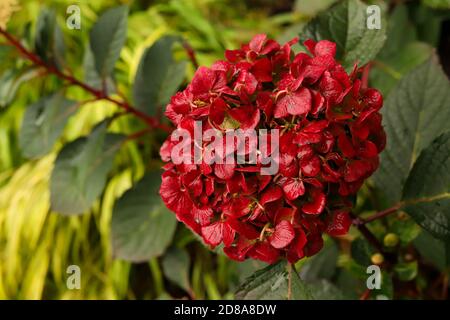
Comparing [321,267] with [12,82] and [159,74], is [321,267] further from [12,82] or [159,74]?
[12,82]

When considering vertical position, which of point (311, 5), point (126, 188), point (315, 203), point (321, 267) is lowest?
point (126, 188)

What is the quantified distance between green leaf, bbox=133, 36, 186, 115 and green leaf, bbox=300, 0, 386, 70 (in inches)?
12.6

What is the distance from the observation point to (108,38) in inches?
41.4

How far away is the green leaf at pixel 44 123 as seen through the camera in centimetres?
109

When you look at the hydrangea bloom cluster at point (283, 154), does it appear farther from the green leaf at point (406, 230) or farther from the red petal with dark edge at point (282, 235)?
the green leaf at point (406, 230)

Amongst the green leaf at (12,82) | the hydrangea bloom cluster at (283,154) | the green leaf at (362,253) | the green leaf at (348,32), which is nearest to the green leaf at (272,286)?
the hydrangea bloom cluster at (283,154)

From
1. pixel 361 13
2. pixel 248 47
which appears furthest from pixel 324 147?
pixel 361 13

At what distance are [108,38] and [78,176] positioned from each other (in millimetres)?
288

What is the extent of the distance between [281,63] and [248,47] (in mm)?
58

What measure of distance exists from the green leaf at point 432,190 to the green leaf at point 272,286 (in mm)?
191

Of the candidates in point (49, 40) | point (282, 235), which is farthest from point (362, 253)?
point (49, 40)

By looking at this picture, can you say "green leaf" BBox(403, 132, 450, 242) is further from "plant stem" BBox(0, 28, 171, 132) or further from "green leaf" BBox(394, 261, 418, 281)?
"plant stem" BBox(0, 28, 171, 132)

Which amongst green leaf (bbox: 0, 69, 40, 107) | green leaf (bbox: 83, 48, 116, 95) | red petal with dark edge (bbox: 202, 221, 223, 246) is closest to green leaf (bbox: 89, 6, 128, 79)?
green leaf (bbox: 83, 48, 116, 95)

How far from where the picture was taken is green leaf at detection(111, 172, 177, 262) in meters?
1.13
